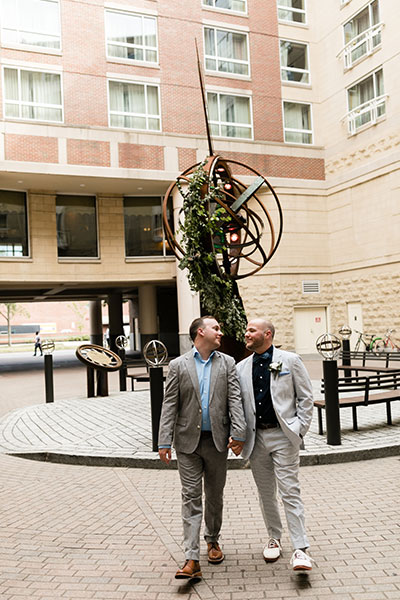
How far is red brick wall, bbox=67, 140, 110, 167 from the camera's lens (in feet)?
81.5

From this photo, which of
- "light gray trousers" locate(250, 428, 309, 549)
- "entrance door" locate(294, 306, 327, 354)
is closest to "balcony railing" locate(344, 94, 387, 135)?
"entrance door" locate(294, 306, 327, 354)

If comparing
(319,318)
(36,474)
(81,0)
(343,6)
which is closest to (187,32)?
(81,0)

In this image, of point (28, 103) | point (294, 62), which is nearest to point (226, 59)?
point (294, 62)

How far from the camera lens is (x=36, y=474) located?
7.66m

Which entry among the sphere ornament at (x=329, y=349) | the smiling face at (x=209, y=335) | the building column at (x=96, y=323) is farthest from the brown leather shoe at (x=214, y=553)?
the building column at (x=96, y=323)

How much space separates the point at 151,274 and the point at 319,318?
8.60 meters

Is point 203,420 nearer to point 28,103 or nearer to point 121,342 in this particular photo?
point 121,342

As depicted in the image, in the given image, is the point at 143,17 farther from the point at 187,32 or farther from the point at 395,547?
the point at 395,547

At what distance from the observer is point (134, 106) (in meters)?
26.8

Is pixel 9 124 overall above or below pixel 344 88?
below

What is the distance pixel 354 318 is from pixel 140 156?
12.3 metres

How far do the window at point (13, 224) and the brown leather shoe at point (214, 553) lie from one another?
75.5 feet

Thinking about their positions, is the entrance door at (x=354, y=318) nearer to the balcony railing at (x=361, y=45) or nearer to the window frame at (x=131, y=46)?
the balcony railing at (x=361, y=45)

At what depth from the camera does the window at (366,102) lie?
26.5m
